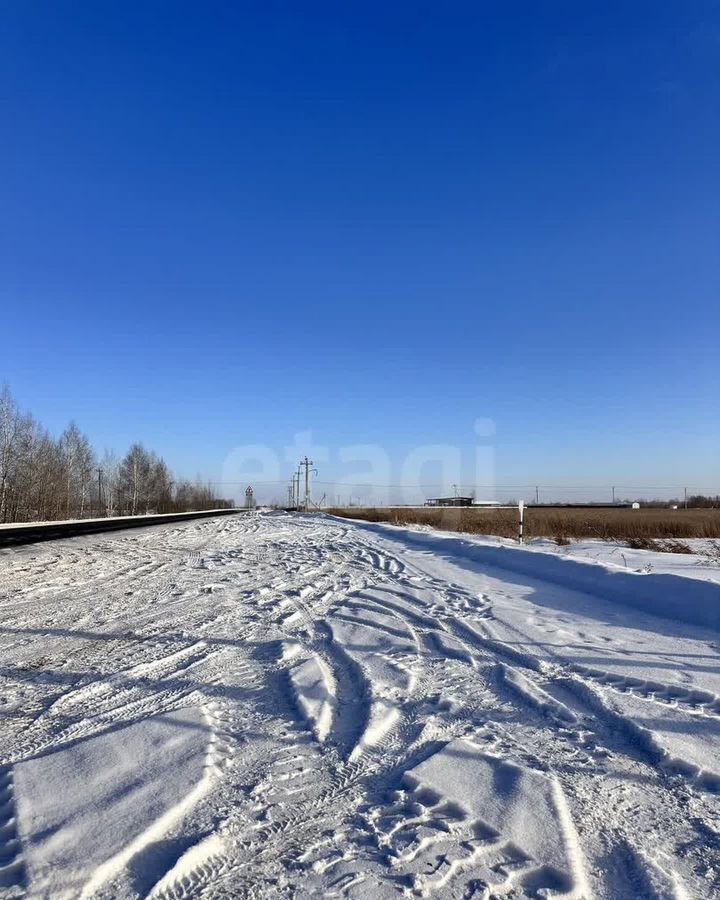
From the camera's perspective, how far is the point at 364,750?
3209 millimetres

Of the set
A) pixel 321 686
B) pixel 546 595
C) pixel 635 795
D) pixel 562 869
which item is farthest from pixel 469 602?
pixel 562 869

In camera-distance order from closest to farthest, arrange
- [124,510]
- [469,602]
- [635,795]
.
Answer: [635,795] → [469,602] → [124,510]

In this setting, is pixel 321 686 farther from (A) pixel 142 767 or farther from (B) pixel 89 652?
(B) pixel 89 652

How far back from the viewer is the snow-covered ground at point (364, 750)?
7.22 feet

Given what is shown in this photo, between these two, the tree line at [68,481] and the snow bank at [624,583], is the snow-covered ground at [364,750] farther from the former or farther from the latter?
the tree line at [68,481]

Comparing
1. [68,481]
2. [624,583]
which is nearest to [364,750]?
[624,583]

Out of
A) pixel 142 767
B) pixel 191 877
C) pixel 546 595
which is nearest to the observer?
pixel 191 877

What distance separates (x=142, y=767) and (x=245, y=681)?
143 cm

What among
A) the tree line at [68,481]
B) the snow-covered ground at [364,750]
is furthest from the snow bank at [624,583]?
the tree line at [68,481]

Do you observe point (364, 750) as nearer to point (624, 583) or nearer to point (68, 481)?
point (624, 583)

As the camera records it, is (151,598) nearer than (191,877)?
No

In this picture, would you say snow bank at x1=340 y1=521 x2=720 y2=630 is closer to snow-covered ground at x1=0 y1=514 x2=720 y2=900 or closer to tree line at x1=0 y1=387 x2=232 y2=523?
snow-covered ground at x1=0 y1=514 x2=720 y2=900

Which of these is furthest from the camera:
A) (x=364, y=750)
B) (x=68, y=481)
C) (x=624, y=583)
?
(x=68, y=481)

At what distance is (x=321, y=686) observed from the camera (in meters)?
4.27
